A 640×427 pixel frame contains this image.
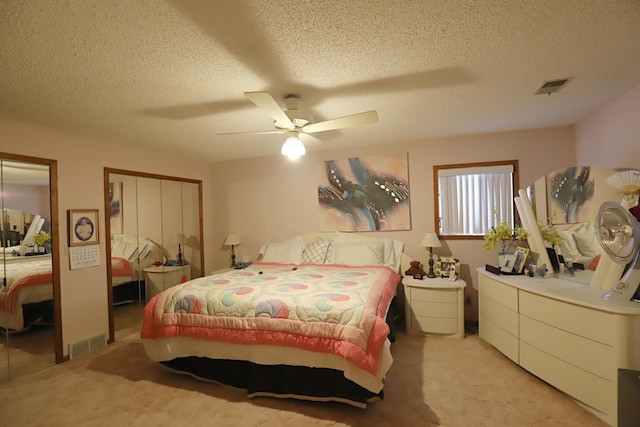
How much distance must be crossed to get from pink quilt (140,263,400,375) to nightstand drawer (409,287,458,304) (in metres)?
0.62

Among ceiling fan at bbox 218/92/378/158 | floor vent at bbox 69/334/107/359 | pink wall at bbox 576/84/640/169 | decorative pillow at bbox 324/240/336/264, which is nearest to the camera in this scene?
ceiling fan at bbox 218/92/378/158

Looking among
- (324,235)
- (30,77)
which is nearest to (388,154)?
(324,235)

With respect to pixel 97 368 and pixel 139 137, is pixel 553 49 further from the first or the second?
pixel 97 368

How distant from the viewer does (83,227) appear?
116 inches

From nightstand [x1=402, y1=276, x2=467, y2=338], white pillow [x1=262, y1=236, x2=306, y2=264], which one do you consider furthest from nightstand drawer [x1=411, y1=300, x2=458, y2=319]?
white pillow [x1=262, y1=236, x2=306, y2=264]

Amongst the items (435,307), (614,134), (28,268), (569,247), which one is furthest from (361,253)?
(28,268)

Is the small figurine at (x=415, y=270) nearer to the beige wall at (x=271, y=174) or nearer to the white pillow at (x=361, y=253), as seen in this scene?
the beige wall at (x=271, y=174)

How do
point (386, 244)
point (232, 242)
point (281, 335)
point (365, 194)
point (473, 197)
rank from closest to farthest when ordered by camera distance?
point (281, 335) → point (473, 197) → point (386, 244) → point (365, 194) → point (232, 242)

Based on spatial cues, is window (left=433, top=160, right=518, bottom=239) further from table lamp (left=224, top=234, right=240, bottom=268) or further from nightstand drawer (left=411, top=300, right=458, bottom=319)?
table lamp (left=224, top=234, right=240, bottom=268)

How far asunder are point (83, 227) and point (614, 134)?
5.13m

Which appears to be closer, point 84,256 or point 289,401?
point 289,401

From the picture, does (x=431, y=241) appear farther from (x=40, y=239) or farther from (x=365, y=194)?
(x=40, y=239)

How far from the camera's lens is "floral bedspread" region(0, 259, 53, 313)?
7.95 ft

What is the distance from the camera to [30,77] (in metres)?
1.75
